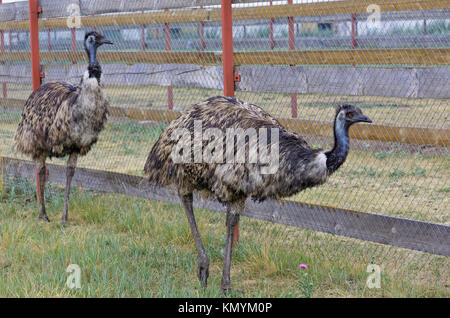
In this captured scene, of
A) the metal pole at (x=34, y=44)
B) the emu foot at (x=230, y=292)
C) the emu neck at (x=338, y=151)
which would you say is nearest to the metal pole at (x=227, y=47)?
the emu neck at (x=338, y=151)

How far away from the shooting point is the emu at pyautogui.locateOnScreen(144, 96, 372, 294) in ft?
12.9

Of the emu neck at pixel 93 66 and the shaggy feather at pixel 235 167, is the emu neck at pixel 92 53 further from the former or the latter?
the shaggy feather at pixel 235 167

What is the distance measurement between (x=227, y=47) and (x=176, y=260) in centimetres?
172

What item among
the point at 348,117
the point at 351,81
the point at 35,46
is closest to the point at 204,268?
the point at 348,117

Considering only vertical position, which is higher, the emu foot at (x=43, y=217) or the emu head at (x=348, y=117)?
the emu head at (x=348, y=117)

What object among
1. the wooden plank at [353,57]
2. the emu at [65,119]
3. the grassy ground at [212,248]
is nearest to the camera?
the wooden plank at [353,57]

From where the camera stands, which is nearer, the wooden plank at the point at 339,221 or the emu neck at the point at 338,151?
the emu neck at the point at 338,151

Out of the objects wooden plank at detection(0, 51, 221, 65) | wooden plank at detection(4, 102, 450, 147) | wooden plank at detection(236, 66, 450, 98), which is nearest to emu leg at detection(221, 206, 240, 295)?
wooden plank at detection(4, 102, 450, 147)

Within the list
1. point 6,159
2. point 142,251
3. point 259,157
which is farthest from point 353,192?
point 6,159

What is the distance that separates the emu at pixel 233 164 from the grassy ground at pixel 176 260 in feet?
1.49

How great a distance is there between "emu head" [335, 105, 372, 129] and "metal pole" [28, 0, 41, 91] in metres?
4.07

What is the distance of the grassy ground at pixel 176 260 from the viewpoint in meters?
4.32

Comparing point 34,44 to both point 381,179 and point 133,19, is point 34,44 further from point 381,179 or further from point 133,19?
point 381,179

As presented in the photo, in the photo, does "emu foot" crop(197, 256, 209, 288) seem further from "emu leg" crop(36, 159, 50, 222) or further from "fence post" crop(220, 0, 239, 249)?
"emu leg" crop(36, 159, 50, 222)
